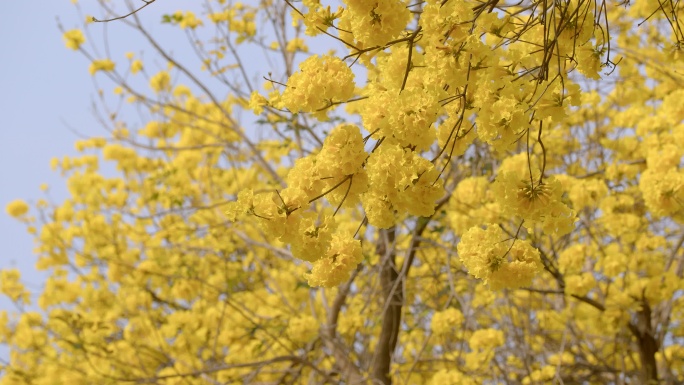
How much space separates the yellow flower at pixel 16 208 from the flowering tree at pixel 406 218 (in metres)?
0.02

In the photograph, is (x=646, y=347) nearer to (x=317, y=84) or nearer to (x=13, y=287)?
(x=317, y=84)

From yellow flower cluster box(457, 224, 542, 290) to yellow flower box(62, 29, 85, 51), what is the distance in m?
4.24

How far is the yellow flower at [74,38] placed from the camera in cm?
511

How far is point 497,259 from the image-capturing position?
1674mm

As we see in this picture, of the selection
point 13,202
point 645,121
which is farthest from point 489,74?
point 13,202

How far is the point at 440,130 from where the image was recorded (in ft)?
5.78

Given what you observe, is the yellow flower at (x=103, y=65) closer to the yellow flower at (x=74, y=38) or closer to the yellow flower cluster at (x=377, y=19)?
the yellow flower at (x=74, y=38)

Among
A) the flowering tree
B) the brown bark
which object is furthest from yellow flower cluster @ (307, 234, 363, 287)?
the brown bark

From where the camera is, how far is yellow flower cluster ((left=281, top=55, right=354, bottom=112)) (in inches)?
63.0

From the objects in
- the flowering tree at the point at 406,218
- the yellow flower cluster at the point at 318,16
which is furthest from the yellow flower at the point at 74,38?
the yellow flower cluster at the point at 318,16

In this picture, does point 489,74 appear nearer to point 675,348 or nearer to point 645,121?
point 645,121

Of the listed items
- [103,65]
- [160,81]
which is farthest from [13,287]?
[103,65]

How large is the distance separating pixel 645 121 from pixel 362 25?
318 cm

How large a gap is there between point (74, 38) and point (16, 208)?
10.4ft
